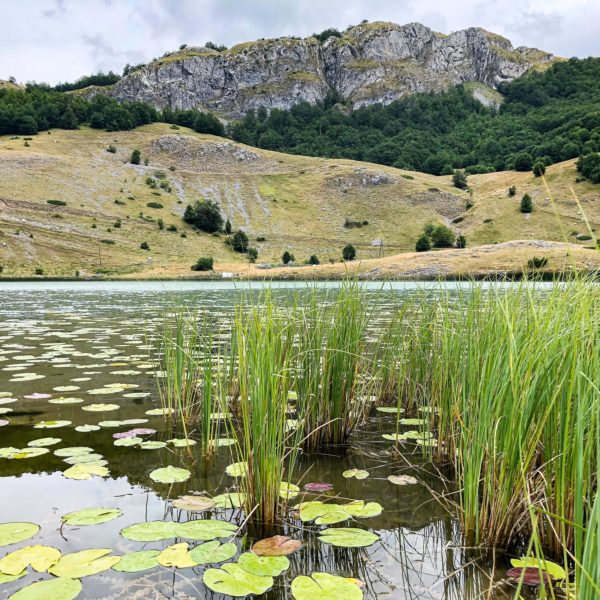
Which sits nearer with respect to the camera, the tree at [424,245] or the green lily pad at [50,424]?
the green lily pad at [50,424]

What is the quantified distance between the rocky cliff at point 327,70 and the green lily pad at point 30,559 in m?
165

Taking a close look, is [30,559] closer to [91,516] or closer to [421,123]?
[91,516]

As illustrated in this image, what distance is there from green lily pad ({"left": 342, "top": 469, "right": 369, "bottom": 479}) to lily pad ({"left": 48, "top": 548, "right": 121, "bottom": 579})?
1.60 metres

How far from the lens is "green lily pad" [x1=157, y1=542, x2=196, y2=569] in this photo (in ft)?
7.48

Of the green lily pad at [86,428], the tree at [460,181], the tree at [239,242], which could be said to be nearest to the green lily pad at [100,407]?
the green lily pad at [86,428]

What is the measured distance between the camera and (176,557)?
2.32m

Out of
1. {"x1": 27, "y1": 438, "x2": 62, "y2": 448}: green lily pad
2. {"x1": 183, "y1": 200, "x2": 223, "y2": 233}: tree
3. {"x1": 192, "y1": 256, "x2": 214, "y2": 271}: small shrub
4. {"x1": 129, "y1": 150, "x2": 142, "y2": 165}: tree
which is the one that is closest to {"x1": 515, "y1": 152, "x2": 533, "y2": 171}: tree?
{"x1": 183, "y1": 200, "x2": 223, "y2": 233}: tree

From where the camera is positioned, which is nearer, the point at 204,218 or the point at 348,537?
the point at 348,537

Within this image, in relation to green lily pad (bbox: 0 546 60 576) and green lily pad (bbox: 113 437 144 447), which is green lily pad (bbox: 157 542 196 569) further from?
green lily pad (bbox: 113 437 144 447)

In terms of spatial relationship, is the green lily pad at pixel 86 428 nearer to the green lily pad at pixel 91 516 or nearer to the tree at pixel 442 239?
the green lily pad at pixel 91 516

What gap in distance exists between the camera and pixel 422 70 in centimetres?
16438

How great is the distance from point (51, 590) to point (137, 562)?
35cm

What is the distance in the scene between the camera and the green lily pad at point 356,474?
3.40m

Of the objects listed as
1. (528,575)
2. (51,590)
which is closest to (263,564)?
(51,590)
